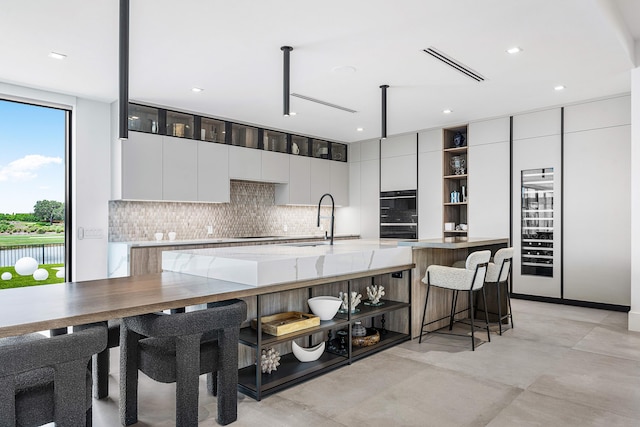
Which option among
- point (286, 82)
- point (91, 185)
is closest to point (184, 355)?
point (286, 82)

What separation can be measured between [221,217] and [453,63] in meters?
3.90

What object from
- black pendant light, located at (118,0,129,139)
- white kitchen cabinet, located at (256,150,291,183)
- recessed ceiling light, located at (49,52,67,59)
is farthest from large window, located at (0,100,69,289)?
black pendant light, located at (118,0,129,139)

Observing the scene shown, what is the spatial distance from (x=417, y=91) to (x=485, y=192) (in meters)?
2.21

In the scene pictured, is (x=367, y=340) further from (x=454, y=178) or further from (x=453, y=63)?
(x=454, y=178)

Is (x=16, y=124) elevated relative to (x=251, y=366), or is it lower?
elevated

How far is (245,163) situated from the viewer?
6316mm

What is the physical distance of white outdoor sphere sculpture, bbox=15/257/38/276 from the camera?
4809mm

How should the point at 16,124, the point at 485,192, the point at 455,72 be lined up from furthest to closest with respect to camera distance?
the point at 485,192
the point at 16,124
the point at 455,72

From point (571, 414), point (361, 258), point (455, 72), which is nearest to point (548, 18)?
point (455, 72)

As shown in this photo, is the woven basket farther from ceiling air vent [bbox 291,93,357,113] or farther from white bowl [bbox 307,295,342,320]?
ceiling air vent [bbox 291,93,357,113]

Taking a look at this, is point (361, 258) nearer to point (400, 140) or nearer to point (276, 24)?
point (276, 24)

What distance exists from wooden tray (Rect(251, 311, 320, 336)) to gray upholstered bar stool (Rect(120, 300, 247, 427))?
48cm

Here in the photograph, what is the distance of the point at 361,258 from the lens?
11.1 feet

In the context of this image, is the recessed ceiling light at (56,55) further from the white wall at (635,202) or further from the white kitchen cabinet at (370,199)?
the white wall at (635,202)
